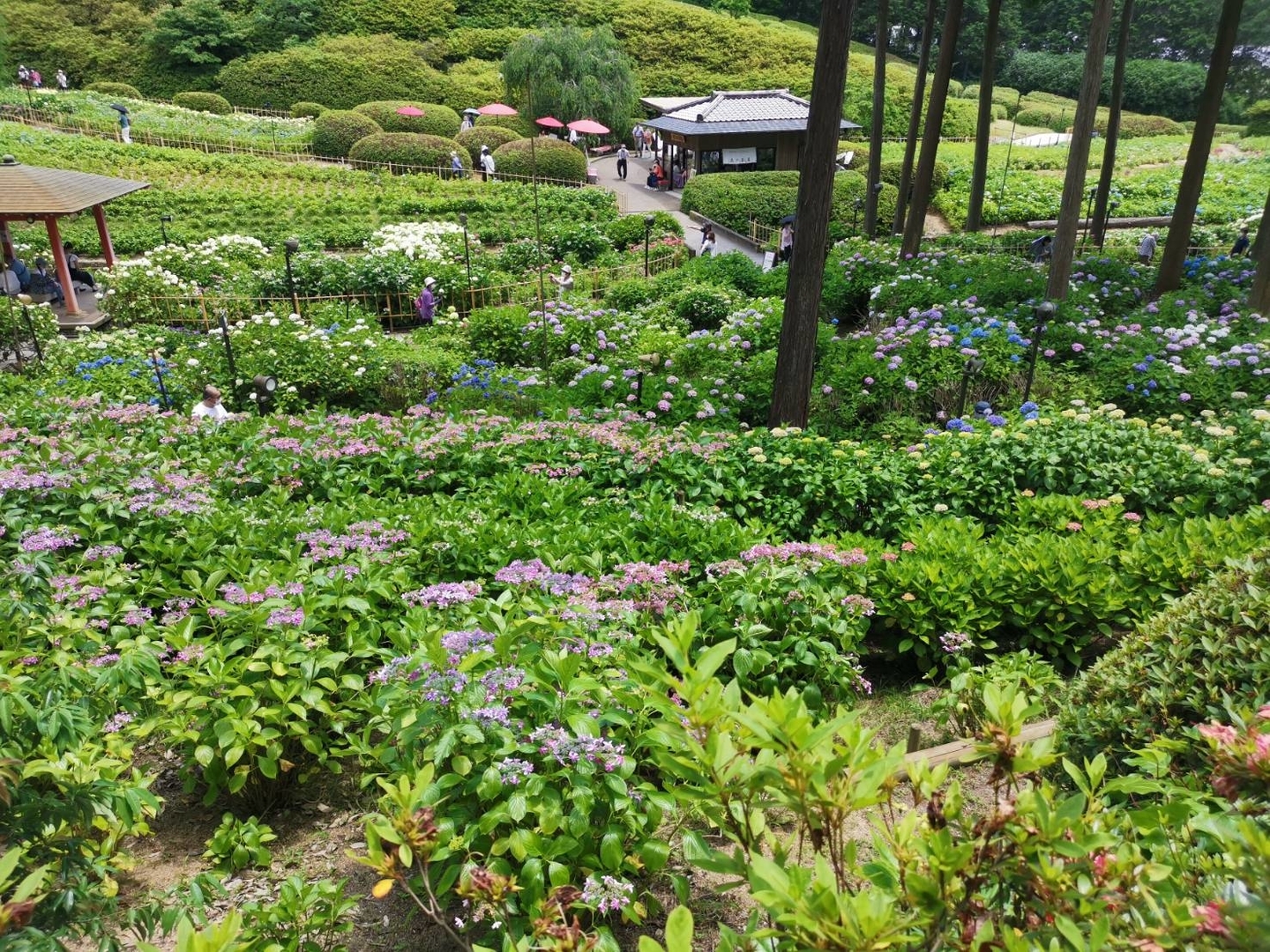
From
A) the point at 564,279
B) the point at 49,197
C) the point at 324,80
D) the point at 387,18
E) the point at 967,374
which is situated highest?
the point at 387,18

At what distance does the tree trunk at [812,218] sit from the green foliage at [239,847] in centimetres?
613

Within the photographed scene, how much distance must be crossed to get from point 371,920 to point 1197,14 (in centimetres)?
6411

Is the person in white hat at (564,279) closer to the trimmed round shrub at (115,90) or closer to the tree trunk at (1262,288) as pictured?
the tree trunk at (1262,288)

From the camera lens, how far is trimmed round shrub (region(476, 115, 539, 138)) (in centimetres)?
2942

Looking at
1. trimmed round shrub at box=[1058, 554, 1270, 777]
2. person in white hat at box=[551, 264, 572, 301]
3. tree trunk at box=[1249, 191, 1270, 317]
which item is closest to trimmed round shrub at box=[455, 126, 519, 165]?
person in white hat at box=[551, 264, 572, 301]

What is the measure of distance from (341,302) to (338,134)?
669 inches

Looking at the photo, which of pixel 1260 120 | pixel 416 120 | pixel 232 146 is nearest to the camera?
pixel 232 146

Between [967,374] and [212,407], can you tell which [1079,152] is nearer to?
[967,374]

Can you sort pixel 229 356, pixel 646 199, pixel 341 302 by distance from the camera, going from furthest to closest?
pixel 646 199 → pixel 341 302 → pixel 229 356

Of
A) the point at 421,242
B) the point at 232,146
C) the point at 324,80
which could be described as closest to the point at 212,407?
the point at 421,242

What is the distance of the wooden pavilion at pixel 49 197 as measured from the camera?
12.5 metres

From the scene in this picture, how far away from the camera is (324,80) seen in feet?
116

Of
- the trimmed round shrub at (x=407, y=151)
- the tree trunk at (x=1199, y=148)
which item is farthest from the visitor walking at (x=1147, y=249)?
the trimmed round shrub at (x=407, y=151)

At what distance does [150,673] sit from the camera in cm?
302
